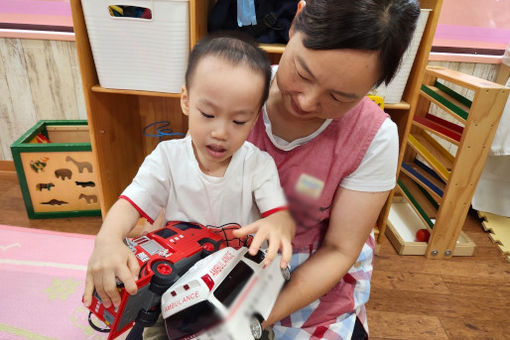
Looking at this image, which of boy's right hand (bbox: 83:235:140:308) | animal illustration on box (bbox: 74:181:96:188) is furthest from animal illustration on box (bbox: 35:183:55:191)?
boy's right hand (bbox: 83:235:140:308)

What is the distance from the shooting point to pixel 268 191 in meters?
0.66

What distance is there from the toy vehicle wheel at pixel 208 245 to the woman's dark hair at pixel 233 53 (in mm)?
256

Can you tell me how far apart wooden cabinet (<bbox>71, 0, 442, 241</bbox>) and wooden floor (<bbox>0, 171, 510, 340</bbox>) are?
208 mm

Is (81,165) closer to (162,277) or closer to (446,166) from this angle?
(162,277)

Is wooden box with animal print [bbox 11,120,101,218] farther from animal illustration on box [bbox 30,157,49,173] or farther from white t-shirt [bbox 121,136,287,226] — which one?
white t-shirt [bbox 121,136,287,226]

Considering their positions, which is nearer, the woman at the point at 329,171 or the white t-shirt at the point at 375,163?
the woman at the point at 329,171

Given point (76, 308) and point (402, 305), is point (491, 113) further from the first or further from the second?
point (76, 308)

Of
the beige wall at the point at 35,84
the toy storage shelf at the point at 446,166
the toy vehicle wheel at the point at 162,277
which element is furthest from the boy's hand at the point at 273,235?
the beige wall at the point at 35,84

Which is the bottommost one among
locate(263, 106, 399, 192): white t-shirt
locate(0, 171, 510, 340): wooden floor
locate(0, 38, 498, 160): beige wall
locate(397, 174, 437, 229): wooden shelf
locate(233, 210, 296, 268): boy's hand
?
locate(0, 171, 510, 340): wooden floor

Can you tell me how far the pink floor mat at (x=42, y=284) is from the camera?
1138 millimetres

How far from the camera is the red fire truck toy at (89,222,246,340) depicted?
0.51 meters

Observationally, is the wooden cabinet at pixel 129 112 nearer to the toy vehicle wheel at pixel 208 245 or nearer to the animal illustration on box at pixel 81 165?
the animal illustration on box at pixel 81 165

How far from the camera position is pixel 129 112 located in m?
1.74

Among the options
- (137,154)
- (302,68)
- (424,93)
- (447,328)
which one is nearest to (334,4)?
(302,68)
